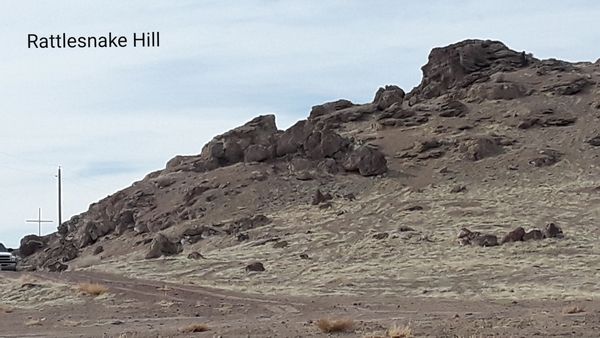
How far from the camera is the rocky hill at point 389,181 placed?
149 feet

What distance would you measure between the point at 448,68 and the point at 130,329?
58.6 meters

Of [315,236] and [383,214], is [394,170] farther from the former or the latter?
[315,236]

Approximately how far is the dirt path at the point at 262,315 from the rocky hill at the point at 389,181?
26.7 feet

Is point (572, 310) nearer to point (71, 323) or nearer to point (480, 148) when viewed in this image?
point (71, 323)

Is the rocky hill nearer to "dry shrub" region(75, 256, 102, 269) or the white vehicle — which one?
"dry shrub" region(75, 256, 102, 269)

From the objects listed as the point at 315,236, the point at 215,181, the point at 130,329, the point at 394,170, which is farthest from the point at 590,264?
the point at 215,181

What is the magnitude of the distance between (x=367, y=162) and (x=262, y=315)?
36.6 metres

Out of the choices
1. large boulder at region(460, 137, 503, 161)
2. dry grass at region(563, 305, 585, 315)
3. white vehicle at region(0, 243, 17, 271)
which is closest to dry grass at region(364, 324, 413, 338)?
dry grass at region(563, 305, 585, 315)

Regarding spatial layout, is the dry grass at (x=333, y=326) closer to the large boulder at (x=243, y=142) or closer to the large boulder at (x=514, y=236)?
the large boulder at (x=514, y=236)

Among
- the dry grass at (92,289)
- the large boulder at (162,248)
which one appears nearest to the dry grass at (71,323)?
the dry grass at (92,289)

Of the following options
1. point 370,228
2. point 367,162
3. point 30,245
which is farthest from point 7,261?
point 367,162

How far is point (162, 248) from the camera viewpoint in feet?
157

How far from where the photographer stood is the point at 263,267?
128 ft

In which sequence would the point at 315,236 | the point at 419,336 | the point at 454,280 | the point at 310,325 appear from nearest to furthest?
the point at 419,336 < the point at 310,325 < the point at 454,280 < the point at 315,236
